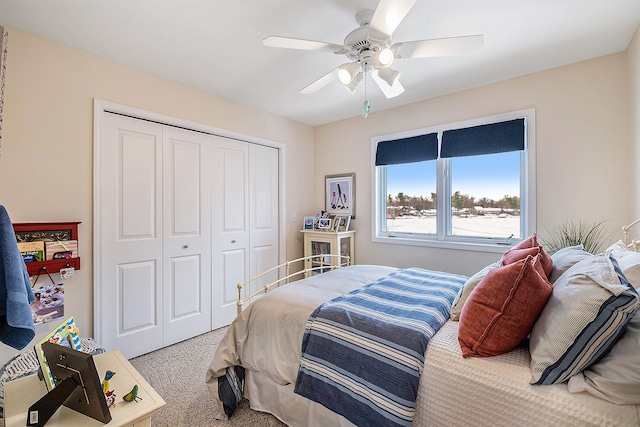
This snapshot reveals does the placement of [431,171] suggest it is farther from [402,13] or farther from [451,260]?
[402,13]

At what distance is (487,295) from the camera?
3.84 ft

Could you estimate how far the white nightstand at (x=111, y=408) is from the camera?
3.17 feet

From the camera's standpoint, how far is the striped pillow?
919 millimetres

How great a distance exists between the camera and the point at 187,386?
A: 6.92 ft

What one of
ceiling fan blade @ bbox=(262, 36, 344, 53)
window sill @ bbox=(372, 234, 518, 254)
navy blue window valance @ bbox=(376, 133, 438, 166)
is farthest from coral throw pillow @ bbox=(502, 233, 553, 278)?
navy blue window valance @ bbox=(376, 133, 438, 166)

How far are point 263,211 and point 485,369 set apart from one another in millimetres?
2907

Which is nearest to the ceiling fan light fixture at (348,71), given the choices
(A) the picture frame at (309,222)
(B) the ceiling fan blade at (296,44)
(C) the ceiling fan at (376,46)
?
(C) the ceiling fan at (376,46)

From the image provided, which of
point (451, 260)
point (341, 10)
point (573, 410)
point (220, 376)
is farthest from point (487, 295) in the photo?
point (451, 260)

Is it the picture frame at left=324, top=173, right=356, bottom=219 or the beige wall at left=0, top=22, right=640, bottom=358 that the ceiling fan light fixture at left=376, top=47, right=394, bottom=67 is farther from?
the picture frame at left=324, top=173, right=356, bottom=219

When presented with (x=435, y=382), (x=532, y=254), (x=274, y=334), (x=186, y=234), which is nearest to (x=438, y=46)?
(x=532, y=254)

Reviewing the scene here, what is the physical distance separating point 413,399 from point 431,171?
2586 millimetres

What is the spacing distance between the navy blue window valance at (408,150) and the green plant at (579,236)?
4.19 ft

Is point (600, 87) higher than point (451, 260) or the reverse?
higher

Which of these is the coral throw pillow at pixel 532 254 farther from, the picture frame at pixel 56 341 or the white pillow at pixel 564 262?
the picture frame at pixel 56 341
